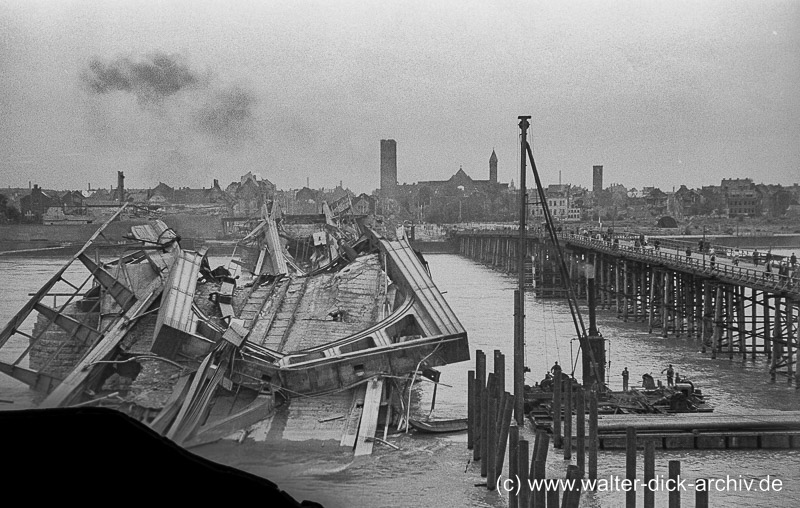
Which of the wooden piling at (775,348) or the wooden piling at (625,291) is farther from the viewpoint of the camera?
the wooden piling at (625,291)

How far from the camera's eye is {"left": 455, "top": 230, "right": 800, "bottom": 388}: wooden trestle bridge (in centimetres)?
801

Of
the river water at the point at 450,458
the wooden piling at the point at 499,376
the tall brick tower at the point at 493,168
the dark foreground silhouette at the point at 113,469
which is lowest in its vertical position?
the river water at the point at 450,458

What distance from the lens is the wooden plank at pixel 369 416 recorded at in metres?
4.65

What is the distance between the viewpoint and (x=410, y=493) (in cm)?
443

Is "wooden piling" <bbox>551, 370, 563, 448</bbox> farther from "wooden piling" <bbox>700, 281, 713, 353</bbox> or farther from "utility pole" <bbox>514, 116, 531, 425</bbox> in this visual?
"wooden piling" <bbox>700, 281, 713, 353</bbox>

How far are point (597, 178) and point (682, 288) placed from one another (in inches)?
273

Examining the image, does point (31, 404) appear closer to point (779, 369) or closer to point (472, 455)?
point (472, 455)

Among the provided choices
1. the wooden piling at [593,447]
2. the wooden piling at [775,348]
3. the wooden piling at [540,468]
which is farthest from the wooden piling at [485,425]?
the wooden piling at [775,348]

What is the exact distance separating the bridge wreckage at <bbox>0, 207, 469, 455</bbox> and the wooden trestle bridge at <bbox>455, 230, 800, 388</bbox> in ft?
3.85

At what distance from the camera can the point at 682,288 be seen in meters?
11.9

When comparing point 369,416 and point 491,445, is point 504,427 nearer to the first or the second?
point 491,445

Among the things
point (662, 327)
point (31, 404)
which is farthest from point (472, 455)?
point (662, 327)

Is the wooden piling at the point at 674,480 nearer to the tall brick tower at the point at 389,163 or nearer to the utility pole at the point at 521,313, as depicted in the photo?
the utility pole at the point at 521,313

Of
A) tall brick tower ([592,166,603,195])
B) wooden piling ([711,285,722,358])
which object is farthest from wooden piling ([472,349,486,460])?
wooden piling ([711,285,722,358])
